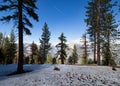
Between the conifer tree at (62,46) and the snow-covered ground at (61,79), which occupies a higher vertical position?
the conifer tree at (62,46)

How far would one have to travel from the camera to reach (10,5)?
17.4 metres

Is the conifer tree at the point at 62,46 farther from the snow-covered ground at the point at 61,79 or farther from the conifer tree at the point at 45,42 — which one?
the snow-covered ground at the point at 61,79

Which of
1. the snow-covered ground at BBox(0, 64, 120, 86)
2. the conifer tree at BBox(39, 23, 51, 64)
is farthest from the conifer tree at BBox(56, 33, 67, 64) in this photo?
the snow-covered ground at BBox(0, 64, 120, 86)

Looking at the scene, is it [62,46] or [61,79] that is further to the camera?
[62,46]

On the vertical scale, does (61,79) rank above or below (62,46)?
→ below

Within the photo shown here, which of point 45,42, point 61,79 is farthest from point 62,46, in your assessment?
point 61,79

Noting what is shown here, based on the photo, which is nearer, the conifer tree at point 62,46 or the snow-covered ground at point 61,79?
the snow-covered ground at point 61,79

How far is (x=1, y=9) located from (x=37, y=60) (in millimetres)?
44011

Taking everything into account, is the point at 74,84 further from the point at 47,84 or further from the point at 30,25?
the point at 30,25

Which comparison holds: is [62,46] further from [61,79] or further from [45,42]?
[61,79]

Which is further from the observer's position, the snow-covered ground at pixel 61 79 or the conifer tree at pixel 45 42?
the conifer tree at pixel 45 42

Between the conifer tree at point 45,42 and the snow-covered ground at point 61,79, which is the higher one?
the conifer tree at point 45,42

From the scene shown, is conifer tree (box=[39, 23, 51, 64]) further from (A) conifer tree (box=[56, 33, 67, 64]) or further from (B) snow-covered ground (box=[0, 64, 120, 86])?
(B) snow-covered ground (box=[0, 64, 120, 86])

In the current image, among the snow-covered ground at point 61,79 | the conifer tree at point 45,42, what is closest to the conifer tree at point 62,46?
→ the conifer tree at point 45,42
